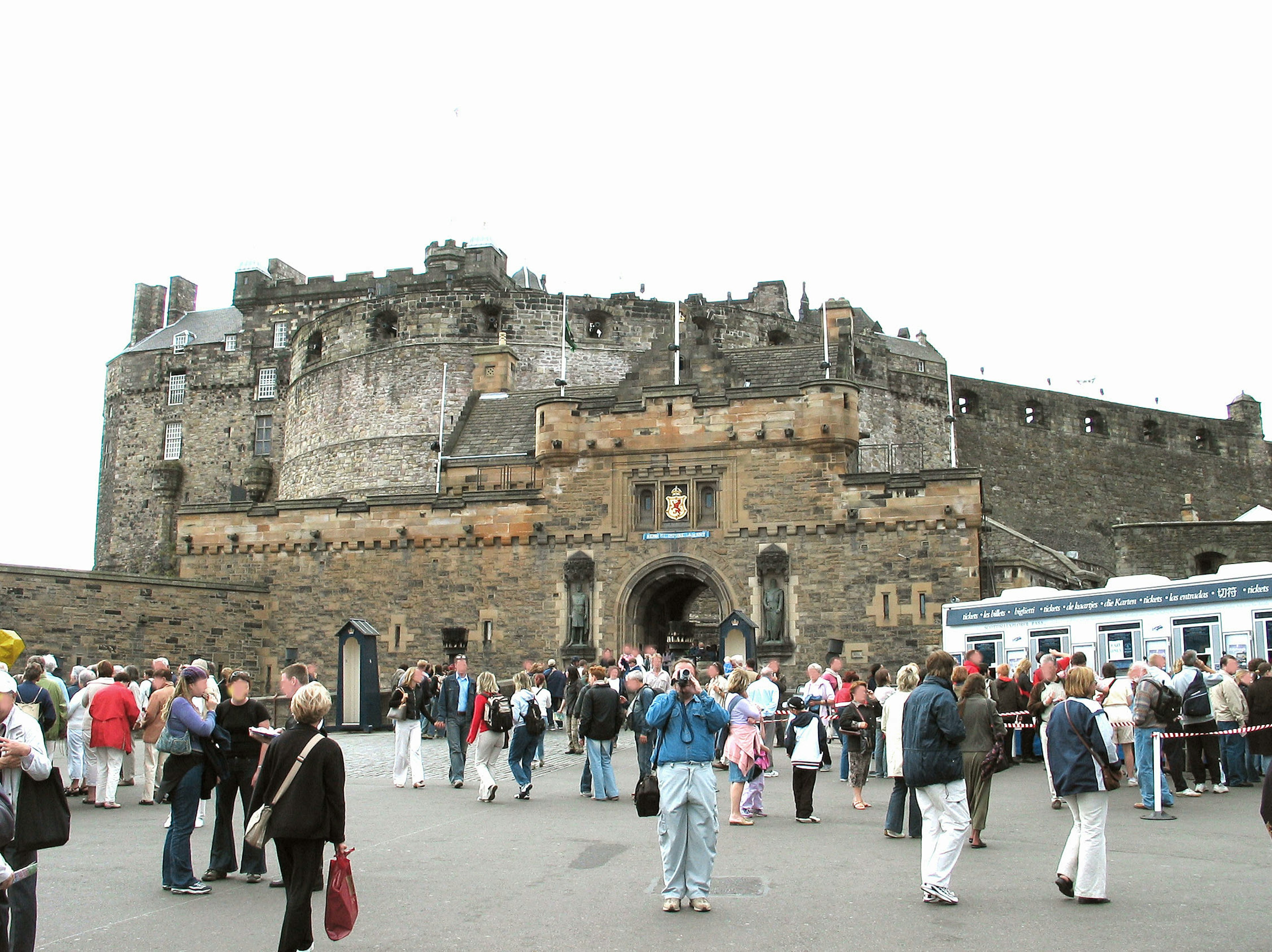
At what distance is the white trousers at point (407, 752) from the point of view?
13.3 m

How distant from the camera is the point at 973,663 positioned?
14.6m

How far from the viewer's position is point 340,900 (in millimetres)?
5629

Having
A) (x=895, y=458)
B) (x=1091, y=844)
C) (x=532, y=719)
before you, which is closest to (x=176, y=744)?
(x=532, y=719)

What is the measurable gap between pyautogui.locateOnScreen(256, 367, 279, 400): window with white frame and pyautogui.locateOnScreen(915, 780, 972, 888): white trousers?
45903mm

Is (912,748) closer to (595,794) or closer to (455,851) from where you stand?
(455,851)

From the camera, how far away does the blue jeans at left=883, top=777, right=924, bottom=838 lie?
9.99 meters

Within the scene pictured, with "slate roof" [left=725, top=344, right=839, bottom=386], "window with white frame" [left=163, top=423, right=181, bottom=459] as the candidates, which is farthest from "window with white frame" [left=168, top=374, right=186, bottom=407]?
"slate roof" [left=725, top=344, right=839, bottom=386]

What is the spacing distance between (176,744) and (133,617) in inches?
757

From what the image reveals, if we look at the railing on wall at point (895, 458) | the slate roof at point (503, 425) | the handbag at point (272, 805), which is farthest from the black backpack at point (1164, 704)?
the railing on wall at point (895, 458)

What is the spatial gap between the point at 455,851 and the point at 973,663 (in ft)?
24.6

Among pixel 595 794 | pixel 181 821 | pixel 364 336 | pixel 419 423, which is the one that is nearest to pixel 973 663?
pixel 595 794

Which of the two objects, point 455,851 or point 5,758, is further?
point 455,851

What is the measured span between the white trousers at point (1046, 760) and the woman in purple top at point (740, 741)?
7.83 ft

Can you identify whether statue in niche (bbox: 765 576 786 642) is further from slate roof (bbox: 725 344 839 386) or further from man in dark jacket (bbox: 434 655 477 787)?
man in dark jacket (bbox: 434 655 477 787)
